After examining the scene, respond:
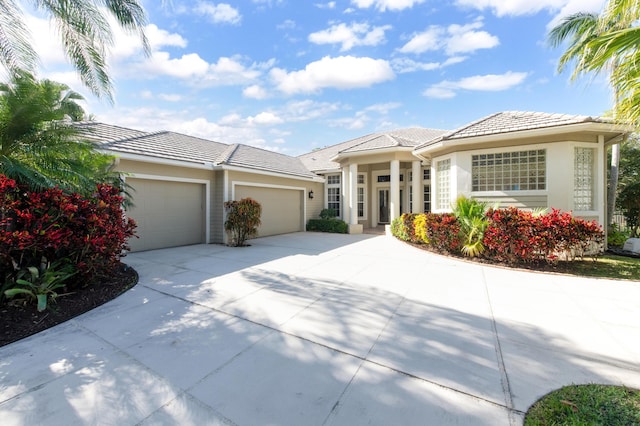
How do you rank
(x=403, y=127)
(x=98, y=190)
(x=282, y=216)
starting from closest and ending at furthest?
(x=98, y=190)
(x=282, y=216)
(x=403, y=127)

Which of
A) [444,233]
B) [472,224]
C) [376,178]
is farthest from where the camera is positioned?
[376,178]

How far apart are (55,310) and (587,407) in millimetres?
6583

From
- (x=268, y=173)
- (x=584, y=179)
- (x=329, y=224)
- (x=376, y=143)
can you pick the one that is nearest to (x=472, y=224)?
(x=584, y=179)

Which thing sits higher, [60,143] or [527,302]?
[60,143]

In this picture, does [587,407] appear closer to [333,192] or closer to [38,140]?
[38,140]

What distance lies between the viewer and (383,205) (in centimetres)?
1800

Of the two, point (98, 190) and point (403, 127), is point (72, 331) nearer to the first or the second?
point (98, 190)

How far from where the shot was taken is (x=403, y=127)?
20.6m

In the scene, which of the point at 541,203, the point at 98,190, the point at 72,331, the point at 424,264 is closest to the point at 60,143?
the point at 98,190

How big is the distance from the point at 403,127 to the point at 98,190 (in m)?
19.5

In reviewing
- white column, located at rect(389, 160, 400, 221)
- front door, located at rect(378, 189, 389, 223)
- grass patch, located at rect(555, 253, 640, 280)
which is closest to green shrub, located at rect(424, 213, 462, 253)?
grass patch, located at rect(555, 253, 640, 280)

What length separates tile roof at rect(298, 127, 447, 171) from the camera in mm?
13962

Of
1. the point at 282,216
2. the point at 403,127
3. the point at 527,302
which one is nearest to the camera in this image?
the point at 527,302

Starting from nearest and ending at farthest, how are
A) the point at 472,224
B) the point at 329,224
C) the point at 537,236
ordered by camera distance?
the point at 537,236, the point at 472,224, the point at 329,224
